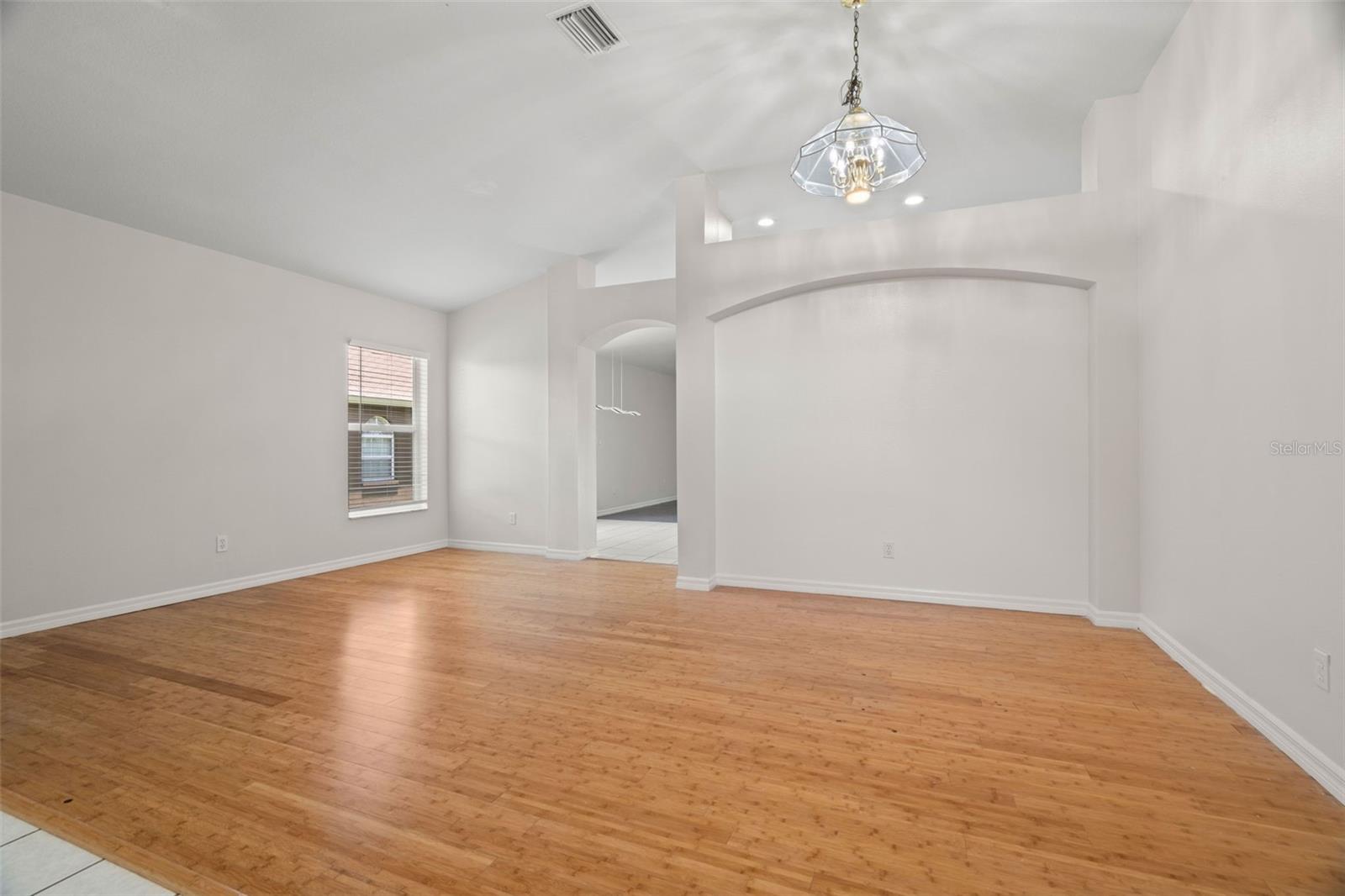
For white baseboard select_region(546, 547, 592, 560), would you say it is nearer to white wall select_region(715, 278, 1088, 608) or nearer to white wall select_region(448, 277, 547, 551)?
white wall select_region(448, 277, 547, 551)

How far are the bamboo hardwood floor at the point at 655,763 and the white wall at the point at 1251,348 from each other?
39 cm

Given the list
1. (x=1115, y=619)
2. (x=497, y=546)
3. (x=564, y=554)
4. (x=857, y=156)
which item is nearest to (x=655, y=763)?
(x=857, y=156)

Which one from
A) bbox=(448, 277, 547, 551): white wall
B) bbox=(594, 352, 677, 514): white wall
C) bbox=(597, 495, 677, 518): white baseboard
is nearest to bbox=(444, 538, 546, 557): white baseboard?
bbox=(448, 277, 547, 551): white wall

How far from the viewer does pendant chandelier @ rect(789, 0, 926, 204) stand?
259 cm

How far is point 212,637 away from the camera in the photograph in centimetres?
364

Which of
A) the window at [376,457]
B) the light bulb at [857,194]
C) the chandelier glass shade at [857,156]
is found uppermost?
the chandelier glass shade at [857,156]

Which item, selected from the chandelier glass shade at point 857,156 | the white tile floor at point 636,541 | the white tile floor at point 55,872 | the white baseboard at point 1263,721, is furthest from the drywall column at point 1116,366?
the white tile floor at point 55,872

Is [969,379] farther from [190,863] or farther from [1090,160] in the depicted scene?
[190,863]

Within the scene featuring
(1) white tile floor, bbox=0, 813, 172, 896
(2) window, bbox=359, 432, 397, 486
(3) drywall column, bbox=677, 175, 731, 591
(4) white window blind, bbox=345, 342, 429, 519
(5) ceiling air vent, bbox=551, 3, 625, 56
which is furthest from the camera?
(2) window, bbox=359, 432, 397, 486

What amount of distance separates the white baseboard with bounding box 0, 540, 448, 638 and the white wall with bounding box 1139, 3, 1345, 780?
21.8 feet

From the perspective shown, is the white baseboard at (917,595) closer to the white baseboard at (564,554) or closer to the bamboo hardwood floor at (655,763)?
the bamboo hardwood floor at (655,763)

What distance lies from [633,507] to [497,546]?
17.6 feet

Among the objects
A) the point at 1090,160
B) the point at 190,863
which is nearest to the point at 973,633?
the point at 1090,160

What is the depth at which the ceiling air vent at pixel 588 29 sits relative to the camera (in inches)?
120
